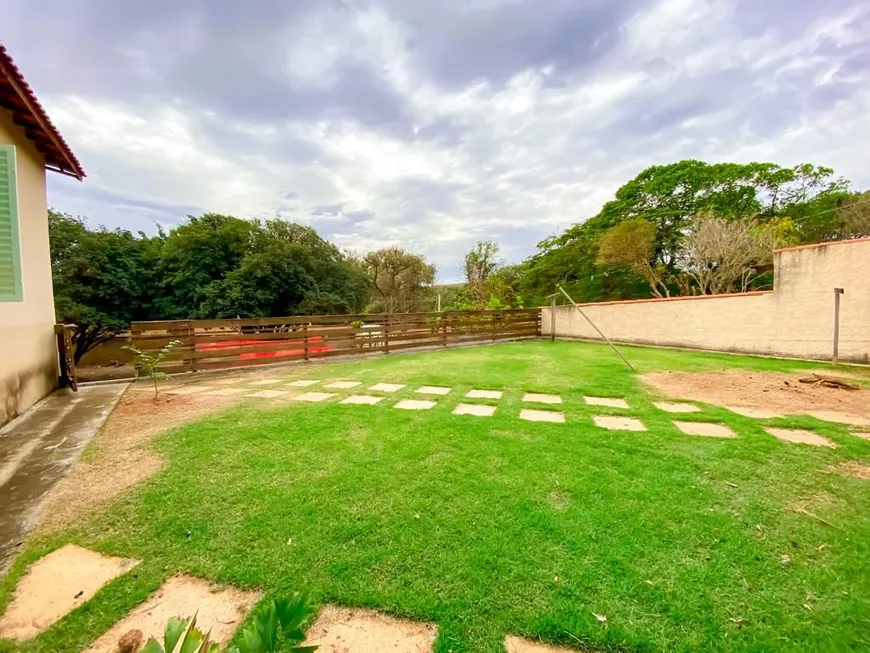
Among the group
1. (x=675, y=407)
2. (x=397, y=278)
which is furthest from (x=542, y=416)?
(x=397, y=278)

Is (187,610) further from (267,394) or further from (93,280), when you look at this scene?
(93,280)

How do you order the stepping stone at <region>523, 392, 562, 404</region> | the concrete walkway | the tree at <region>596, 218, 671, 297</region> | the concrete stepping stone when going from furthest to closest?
the tree at <region>596, 218, 671, 297</region>
the concrete stepping stone
the stepping stone at <region>523, 392, 562, 404</region>
the concrete walkway

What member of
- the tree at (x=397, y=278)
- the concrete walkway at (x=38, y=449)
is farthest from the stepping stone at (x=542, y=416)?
the tree at (x=397, y=278)

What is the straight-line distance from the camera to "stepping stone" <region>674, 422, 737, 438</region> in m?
2.68

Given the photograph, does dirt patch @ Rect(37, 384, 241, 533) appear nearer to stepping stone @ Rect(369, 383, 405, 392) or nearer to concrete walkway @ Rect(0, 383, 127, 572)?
concrete walkway @ Rect(0, 383, 127, 572)

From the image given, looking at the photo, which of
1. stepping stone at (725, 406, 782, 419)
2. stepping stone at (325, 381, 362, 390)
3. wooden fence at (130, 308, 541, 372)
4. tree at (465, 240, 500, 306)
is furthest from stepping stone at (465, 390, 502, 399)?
tree at (465, 240, 500, 306)

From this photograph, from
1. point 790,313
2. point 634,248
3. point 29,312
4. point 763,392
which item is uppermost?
point 634,248

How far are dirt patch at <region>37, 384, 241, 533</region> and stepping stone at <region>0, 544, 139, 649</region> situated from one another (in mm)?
335

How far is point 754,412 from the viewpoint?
10.5 ft

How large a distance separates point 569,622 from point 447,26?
7778 mm

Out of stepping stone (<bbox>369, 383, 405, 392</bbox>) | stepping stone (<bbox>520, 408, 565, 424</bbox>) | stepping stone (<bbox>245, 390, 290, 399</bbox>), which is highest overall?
stepping stone (<bbox>369, 383, 405, 392</bbox>)

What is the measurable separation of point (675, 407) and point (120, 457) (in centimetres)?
469

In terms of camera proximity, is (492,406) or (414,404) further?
(414,404)

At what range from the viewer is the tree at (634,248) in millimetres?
13938
